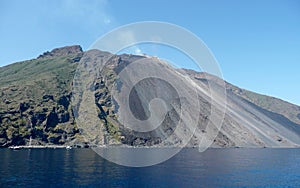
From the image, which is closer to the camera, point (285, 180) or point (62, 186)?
point (62, 186)

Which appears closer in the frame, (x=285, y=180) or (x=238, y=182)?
(x=238, y=182)

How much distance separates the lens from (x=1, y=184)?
67.6m

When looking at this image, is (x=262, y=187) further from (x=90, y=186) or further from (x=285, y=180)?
(x=90, y=186)

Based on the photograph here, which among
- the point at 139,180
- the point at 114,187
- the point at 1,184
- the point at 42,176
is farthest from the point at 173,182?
the point at 1,184

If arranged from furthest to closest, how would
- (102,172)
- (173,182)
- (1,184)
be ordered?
(102,172), (173,182), (1,184)

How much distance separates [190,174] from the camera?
3639 inches

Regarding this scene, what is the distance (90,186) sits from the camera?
226 feet

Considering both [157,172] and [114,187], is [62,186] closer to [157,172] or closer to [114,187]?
[114,187]

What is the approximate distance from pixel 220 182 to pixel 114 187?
92.5 ft

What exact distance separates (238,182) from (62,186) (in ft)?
145

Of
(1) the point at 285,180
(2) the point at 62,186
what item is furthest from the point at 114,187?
(1) the point at 285,180

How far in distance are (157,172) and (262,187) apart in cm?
3066

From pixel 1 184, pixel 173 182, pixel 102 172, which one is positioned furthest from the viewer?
pixel 102 172

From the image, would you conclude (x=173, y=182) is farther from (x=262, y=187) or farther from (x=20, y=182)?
(x=20, y=182)
